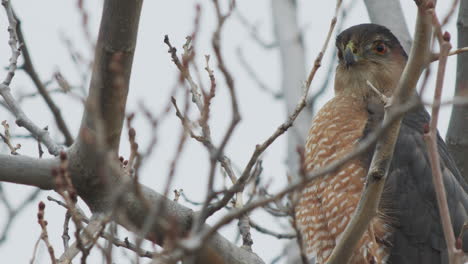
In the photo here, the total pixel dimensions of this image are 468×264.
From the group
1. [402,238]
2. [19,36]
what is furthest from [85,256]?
[402,238]

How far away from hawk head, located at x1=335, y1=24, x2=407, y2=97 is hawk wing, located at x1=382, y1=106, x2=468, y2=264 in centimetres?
105

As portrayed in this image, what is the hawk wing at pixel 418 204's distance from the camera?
17.4ft

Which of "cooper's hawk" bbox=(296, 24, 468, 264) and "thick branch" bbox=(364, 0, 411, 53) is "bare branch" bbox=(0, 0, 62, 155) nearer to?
"cooper's hawk" bbox=(296, 24, 468, 264)

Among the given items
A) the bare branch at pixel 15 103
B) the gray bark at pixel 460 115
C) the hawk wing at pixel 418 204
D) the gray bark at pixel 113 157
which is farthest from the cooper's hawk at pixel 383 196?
the bare branch at pixel 15 103

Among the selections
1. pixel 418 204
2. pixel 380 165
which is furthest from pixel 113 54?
pixel 418 204

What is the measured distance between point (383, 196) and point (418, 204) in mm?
282

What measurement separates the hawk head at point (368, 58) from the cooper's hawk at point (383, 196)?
38cm

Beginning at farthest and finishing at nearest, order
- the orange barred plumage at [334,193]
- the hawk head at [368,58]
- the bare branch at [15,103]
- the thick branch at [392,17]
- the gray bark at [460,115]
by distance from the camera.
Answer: the thick branch at [392,17] < the hawk head at [368,58] < the gray bark at [460,115] < the orange barred plumage at [334,193] < the bare branch at [15,103]

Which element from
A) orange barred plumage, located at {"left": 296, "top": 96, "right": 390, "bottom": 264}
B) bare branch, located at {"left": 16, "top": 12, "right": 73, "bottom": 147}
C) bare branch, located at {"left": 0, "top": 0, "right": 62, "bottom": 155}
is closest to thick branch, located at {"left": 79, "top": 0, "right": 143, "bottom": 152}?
bare branch, located at {"left": 0, "top": 0, "right": 62, "bottom": 155}

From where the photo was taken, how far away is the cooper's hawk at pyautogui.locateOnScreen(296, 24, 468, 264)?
527cm

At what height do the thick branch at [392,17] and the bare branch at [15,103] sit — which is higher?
the bare branch at [15,103]

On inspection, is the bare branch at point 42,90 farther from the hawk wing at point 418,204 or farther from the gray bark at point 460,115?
the gray bark at point 460,115

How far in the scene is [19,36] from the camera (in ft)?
16.0

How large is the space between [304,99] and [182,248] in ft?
4.89
